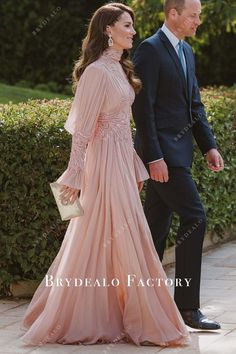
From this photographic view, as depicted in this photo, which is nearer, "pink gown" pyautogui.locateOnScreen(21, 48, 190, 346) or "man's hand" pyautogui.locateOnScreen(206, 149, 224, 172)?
"pink gown" pyautogui.locateOnScreen(21, 48, 190, 346)

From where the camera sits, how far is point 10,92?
42.2 ft

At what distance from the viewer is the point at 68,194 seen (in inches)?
219

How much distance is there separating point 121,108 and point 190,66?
26.9 inches

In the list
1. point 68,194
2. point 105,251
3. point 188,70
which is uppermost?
point 188,70

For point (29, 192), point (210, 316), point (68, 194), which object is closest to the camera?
point (68, 194)

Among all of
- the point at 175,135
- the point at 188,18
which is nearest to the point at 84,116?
the point at 175,135

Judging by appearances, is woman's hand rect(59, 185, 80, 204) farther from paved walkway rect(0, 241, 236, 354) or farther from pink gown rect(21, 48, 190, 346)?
paved walkway rect(0, 241, 236, 354)

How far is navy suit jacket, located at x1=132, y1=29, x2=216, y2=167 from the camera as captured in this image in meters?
5.88

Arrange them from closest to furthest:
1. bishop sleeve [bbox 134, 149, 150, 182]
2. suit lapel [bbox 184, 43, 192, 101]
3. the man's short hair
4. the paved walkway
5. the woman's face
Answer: the paved walkway < the woman's face < bishop sleeve [bbox 134, 149, 150, 182] < the man's short hair < suit lapel [bbox 184, 43, 192, 101]

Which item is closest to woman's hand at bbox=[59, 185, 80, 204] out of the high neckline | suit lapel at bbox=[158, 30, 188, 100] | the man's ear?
the high neckline

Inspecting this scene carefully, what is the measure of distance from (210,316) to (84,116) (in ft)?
5.33

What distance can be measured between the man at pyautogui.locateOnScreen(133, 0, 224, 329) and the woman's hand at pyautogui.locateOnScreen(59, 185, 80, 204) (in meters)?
0.54

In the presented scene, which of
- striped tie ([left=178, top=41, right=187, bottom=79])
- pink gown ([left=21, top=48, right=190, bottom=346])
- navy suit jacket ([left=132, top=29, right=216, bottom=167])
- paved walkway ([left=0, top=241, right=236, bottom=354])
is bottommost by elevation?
paved walkway ([left=0, top=241, right=236, bottom=354])

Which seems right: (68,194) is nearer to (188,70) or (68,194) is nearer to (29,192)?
(188,70)
